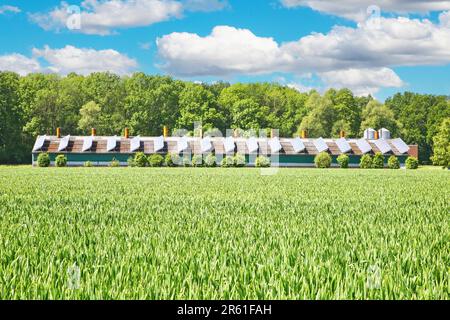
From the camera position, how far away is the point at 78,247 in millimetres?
9125

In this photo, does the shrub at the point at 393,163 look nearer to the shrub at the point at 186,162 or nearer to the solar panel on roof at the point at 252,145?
the solar panel on roof at the point at 252,145

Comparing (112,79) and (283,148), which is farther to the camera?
(112,79)

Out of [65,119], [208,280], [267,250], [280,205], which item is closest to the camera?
[208,280]

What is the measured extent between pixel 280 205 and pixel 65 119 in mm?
83141

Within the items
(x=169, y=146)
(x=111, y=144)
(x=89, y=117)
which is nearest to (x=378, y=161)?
(x=169, y=146)

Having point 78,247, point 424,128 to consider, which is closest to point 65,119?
point 424,128

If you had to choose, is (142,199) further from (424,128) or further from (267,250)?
(424,128)

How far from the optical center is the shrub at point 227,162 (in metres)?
74.6

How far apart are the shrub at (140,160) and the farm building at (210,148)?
14.9 feet

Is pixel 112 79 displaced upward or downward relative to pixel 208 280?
upward

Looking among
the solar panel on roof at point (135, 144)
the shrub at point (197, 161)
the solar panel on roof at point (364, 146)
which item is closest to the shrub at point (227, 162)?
the shrub at point (197, 161)

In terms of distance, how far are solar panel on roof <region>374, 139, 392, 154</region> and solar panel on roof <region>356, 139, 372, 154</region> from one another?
5.53ft

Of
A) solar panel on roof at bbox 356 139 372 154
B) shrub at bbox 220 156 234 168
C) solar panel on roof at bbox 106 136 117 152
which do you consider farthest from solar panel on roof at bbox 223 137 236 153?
solar panel on roof at bbox 356 139 372 154
